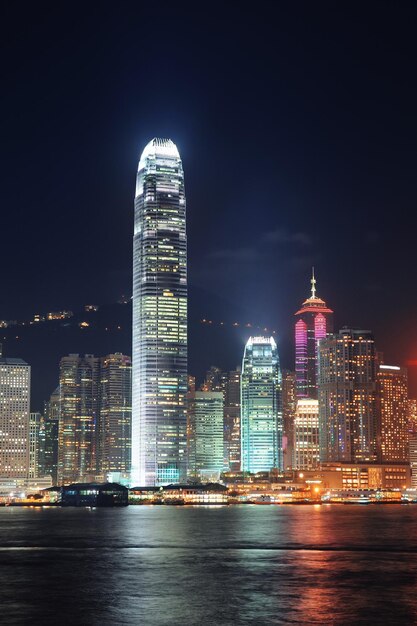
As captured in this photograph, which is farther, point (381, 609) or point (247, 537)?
point (247, 537)

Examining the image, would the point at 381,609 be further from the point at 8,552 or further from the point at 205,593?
the point at 8,552

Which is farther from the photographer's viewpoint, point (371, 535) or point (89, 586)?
point (371, 535)

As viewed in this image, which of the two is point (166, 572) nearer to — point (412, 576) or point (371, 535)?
point (412, 576)

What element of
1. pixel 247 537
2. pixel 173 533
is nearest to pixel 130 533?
pixel 173 533

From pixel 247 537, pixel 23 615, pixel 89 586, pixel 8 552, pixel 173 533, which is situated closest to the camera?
pixel 23 615

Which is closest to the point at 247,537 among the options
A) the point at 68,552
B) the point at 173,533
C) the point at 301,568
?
the point at 173,533

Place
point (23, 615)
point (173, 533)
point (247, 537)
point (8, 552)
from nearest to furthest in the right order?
point (23, 615) → point (8, 552) → point (247, 537) → point (173, 533)
